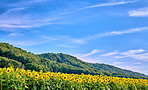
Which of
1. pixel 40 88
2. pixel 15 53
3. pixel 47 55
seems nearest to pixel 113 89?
pixel 40 88

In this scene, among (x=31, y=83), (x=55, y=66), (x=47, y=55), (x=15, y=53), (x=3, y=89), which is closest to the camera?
(x=3, y=89)

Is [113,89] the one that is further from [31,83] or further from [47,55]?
[47,55]

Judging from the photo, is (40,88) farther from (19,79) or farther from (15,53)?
(15,53)

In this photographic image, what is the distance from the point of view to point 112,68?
3406 inches

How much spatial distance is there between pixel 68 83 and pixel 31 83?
1.56 metres

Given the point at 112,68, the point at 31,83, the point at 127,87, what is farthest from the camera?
the point at 112,68

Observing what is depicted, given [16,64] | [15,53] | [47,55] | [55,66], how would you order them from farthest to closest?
1. [47,55]
2. [55,66]
3. [15,53]
4. [16,64]

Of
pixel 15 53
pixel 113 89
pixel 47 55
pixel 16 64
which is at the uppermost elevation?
pixel 47 55

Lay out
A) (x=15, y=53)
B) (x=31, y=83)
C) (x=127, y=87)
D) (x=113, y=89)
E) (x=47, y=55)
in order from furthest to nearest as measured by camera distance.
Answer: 1. (x=47, y=55)
2. (x=15, y=53)
3. (x=127, y=87)
4. (x=113, y=89)
5. (x=31, y=83)

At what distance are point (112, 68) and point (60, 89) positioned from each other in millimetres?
84658

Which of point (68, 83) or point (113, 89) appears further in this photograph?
point (113, 89)

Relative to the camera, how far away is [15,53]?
37500 mm

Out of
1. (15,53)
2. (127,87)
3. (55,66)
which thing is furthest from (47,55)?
(127,87)

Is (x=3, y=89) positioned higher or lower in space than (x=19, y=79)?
lower
